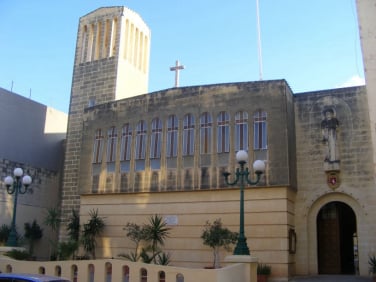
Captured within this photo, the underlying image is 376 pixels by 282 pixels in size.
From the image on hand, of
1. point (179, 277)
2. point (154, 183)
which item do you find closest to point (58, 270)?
point (179, 277)

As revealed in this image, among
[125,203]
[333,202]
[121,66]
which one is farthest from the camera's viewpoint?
[121,66]

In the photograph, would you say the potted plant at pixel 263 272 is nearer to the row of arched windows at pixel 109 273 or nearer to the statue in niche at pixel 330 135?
the statue in niche at pixel 330 135

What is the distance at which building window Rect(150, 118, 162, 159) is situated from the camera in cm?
2344

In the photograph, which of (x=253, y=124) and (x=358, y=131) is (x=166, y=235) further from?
(x=358, y=131)

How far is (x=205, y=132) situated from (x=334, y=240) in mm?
7661

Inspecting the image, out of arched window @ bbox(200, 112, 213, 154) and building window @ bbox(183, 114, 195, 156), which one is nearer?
arched window @ bbox(200, 112, 213, 154)

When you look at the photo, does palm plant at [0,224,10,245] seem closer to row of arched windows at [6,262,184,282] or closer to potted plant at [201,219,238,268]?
row of arched windows at [6,262,184,282]

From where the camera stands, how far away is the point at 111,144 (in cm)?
2500

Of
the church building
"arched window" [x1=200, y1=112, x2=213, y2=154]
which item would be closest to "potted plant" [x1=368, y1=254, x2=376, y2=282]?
the church building

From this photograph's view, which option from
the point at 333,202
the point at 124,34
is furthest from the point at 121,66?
the point at 333,202

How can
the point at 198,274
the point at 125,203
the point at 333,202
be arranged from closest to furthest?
1. the point at 198,274
2. the point at 333,202
3. the point at 125,203

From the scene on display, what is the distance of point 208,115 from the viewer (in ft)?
74.2

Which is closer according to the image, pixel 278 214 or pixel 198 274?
pixel 198 274

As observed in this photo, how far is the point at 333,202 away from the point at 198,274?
10670 mm
